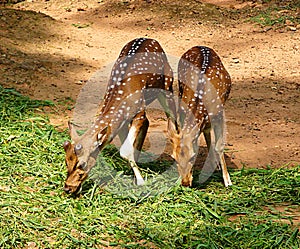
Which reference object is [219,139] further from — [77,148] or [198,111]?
[77,148]

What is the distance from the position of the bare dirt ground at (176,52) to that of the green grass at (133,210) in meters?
0.95

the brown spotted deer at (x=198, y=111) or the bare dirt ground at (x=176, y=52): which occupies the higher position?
the brown spotted deer at (x=198, y=111)

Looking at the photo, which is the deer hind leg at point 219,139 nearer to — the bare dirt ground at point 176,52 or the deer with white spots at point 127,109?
the bare dirt ground at point 176,52

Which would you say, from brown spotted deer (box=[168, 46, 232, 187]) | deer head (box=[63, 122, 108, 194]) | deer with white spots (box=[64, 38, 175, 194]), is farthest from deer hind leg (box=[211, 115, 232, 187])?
deer head (box=[63, 122, 108, 194])

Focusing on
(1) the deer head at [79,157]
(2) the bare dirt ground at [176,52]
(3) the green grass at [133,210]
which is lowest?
(2) the bare dirt ground at [176,52]

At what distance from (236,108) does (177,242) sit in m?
4.06

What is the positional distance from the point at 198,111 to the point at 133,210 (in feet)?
4.36

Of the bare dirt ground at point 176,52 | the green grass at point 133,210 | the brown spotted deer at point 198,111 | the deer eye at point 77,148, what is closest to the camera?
the green grass at point 133,210

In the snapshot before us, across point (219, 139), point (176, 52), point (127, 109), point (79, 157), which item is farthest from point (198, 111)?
point (176, 52)

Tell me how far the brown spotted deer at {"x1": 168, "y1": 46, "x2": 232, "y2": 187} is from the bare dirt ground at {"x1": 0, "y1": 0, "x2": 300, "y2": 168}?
27.7 inches

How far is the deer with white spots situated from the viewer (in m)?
5.72

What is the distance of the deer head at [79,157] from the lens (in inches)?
222

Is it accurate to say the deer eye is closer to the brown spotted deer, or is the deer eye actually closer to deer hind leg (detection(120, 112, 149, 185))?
deer hind leg (detection(120, 112, 149, 185))

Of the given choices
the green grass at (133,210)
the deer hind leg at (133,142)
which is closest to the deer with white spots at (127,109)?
the deer hind leg at (133,142)
